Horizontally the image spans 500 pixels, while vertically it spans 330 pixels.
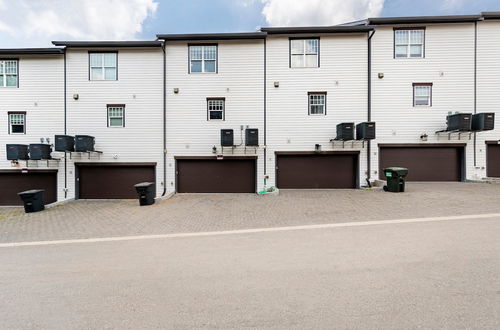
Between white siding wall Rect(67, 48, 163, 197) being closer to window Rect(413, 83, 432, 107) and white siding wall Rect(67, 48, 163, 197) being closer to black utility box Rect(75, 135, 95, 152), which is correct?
black utility box Rect(75, 135, 95, 152)

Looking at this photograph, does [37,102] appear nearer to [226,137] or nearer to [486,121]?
[226,137]

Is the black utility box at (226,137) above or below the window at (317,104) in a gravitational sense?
below

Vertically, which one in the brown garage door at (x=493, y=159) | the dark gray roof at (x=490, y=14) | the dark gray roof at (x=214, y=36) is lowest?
the brown garage door at (x=493, y=159)

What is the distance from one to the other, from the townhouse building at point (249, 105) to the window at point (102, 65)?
57 millimetres

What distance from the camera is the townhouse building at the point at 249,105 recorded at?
1198cm

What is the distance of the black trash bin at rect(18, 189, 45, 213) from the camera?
8.81 m

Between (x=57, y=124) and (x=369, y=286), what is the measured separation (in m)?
15.9

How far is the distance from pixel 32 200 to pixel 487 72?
2311 cm

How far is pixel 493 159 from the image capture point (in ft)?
39.3

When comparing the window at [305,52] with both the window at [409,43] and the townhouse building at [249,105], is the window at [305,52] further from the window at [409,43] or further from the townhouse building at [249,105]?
the window at [409,43]

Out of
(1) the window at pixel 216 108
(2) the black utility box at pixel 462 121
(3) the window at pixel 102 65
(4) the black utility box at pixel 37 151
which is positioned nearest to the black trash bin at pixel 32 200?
(4) the black utility box at pixel 37 151

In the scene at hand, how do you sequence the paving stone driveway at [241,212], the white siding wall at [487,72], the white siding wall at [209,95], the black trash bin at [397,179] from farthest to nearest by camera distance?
the white siding wall at [209,95] < the white siding wall at [487,72] < the black trash bin at [397,179] < the paving stone driveway at [241,212]

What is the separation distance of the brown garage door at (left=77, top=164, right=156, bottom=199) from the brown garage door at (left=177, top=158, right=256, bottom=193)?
5.96 feet

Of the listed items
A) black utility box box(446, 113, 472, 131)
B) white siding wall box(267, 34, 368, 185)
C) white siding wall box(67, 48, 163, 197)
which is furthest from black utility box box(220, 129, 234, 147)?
black utility box box(446, 113, 472, 131)
